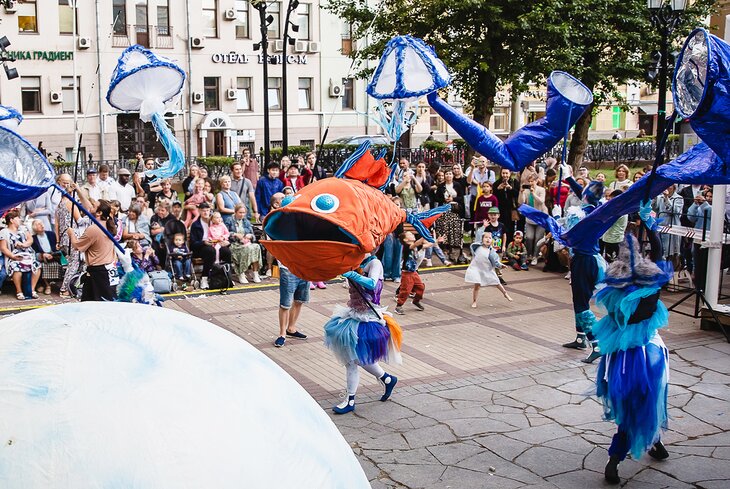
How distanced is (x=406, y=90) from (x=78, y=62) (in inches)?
1106

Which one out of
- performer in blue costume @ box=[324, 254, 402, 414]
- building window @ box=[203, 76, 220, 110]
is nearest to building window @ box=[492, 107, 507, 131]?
building window @ box=[203, 76, 220, 110]

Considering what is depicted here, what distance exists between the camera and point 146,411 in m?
1.50

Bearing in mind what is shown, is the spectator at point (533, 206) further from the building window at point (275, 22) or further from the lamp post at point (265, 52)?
the building window at point (275, 22)

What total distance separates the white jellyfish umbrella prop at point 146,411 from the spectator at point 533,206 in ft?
46.5

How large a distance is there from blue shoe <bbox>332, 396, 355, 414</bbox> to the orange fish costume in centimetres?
138

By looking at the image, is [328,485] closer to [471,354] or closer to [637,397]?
[637,397]

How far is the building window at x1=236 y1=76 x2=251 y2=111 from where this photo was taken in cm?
3716

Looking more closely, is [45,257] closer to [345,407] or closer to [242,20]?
[345,407]

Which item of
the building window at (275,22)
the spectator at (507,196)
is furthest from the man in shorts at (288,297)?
the building window at (275,22)

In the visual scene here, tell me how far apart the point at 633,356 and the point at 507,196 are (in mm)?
9946

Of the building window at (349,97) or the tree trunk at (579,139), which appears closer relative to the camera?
the tree trunk at (579,139)

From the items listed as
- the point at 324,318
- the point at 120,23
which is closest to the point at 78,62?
the point at 120,23

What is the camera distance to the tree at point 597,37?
21.9 m

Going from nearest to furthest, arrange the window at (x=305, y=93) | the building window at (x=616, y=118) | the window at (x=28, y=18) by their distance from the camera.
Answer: the window at (x=28, y=18) → the window at (x=305, y=93) → the building window at (x=616, y=118)
